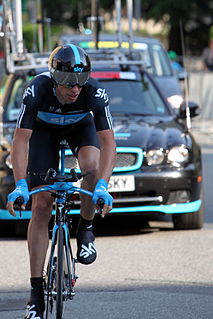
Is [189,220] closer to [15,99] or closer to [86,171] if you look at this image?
[15,99]

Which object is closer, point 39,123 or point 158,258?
point 39,123

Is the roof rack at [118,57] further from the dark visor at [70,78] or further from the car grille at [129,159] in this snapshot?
the dark visor at [70,78]

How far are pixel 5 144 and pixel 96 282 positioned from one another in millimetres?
2455

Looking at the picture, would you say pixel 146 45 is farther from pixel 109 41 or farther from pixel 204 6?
pixel 204 6

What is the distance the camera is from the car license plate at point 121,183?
970 cm

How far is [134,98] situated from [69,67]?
17.2 ft

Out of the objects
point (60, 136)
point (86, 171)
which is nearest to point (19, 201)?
point (86, 171)

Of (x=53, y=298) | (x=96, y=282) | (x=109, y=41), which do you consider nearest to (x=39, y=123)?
(x=53, y=298)

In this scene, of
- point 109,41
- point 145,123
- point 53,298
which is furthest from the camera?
point 109,41

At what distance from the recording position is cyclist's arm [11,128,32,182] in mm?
6066

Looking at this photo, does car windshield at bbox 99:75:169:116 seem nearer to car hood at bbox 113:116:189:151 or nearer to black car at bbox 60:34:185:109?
Answer: car hood at bbox 113:116:189:151

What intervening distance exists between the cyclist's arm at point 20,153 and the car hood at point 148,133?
12.2 ft

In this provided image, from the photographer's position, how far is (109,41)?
18391 mm

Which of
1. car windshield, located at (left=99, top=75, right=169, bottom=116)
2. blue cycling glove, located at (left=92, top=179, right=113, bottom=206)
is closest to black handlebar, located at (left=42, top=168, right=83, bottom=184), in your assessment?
blue cycling glove, located at (left=92, top=179, right=113, bottom=206)
